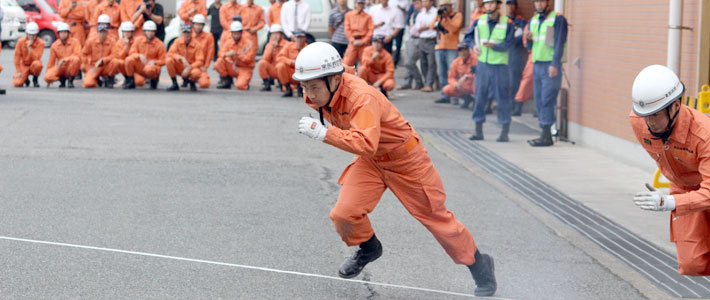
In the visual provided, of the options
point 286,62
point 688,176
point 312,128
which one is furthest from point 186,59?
point 688,176

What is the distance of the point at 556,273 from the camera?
691 centimetres

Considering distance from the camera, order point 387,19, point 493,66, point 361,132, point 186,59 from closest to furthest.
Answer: point 361,132 < point 493,66 < point 186,59 < point 387,19

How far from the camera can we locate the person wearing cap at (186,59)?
19.5 meters

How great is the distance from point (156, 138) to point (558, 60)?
16.1 ft

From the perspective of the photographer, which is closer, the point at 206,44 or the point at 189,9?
the point at 206,44

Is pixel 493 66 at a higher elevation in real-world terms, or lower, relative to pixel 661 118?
lower

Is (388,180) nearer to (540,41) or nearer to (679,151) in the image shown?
(679,151)

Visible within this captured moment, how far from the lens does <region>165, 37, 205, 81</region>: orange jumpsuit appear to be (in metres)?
19.5

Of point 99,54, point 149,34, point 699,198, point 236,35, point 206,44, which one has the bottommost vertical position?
point 99,54

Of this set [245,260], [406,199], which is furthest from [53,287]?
[406,199]

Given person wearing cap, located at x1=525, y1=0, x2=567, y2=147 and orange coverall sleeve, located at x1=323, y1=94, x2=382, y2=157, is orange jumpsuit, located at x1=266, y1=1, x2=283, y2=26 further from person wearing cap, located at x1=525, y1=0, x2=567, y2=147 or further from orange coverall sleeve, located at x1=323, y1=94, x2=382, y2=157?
orange coverall sleeve, located at x1=323, y1=94, x2=382, y2=157

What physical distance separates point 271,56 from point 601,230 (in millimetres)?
12606

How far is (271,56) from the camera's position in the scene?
20.3 metres

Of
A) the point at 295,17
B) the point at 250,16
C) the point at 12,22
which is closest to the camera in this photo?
the point at 295,17
